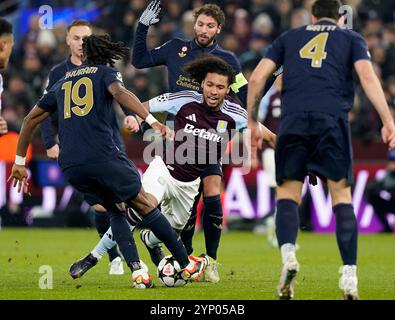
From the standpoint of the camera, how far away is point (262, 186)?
60.5ft

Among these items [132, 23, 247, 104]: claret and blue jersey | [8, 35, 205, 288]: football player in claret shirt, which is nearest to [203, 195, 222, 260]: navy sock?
[132, 23, 247, 104]: claret and blue jersey

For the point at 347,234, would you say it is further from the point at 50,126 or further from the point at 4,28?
the point at 50,126

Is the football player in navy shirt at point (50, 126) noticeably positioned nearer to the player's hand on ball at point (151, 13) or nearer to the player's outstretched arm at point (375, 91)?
the player's hand on ball at point (151, 13)

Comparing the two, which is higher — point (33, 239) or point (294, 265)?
point (33, 239)

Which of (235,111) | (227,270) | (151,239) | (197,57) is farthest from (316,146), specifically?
(227,270)

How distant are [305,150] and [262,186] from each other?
10.3 metres

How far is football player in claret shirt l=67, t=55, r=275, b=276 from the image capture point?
10.1 m

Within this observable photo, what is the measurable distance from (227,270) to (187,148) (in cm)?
180

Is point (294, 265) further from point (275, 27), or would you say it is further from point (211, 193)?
point (275, 27)

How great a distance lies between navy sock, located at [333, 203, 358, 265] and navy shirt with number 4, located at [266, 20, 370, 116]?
74 centimetres

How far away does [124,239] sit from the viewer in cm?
941

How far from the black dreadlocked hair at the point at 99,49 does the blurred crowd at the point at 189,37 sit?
9751mm

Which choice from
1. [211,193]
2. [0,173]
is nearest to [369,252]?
[211,193]
